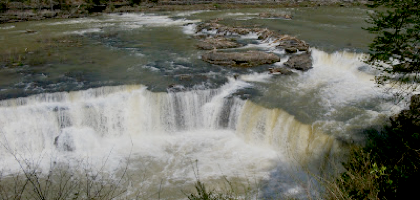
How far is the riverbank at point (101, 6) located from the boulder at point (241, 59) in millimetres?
18015

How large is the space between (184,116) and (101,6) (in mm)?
28654

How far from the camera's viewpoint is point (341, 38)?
1733 centimetres

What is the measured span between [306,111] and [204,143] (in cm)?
350

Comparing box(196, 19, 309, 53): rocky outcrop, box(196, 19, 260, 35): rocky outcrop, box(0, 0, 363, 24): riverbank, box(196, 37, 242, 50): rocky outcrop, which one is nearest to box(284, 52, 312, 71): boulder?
box(196, 19, 309, 53): rocky outcrop

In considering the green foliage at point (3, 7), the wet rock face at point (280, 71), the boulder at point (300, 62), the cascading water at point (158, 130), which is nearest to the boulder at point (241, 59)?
the boulder at point (300, 62)

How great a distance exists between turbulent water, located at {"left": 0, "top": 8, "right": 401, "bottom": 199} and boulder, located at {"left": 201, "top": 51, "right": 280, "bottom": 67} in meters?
0.55

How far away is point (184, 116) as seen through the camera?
11.3 metres

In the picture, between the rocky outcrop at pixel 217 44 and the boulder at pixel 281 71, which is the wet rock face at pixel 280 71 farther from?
the rocky outcrop at pixel 217 44

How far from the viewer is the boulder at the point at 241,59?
566 inches

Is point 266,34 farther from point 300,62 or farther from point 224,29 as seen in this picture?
point 300,62

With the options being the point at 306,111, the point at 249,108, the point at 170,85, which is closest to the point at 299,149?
the point at 306,111

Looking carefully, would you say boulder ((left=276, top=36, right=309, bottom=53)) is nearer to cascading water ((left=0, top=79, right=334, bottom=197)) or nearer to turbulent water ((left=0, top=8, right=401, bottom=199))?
turbulent water ((left=0, top=8, right=401, bottom=199))

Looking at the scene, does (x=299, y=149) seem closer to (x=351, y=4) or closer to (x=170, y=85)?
(x=170, y=85)

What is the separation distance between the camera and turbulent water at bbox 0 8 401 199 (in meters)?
8.87
